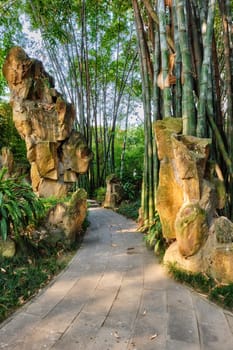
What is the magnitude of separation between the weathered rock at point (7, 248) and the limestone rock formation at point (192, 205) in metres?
1.43

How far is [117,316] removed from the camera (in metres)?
1.58

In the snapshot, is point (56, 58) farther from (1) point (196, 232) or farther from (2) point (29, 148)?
(1) point (196, 232)

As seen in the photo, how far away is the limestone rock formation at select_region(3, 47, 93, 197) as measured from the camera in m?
5.97

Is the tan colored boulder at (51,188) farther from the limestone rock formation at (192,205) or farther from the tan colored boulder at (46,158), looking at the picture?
the limestone rock formation at (192,205)

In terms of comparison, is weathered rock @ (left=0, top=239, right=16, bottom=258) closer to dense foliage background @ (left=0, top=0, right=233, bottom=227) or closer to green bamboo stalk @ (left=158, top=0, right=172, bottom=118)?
dense foliage background @ (left=0, top=0, right=233, bottom=227)

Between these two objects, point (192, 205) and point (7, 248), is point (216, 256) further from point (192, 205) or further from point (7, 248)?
point (7, 248)

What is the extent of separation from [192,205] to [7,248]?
5.70 feet

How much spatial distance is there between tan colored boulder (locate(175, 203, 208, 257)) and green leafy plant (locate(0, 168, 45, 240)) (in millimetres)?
1569

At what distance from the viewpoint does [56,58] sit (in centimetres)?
701

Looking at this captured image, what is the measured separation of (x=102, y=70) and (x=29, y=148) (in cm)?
409

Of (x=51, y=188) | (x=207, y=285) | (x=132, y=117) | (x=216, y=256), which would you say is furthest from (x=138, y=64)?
(x=207, y=285)

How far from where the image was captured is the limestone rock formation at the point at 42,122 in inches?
235

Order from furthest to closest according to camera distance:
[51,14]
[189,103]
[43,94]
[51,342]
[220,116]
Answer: [43,94] → [51,14] → [220,116] → [189,103] → [51,342]

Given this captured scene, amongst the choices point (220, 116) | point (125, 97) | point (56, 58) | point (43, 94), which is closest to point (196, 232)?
point (220, 116)
